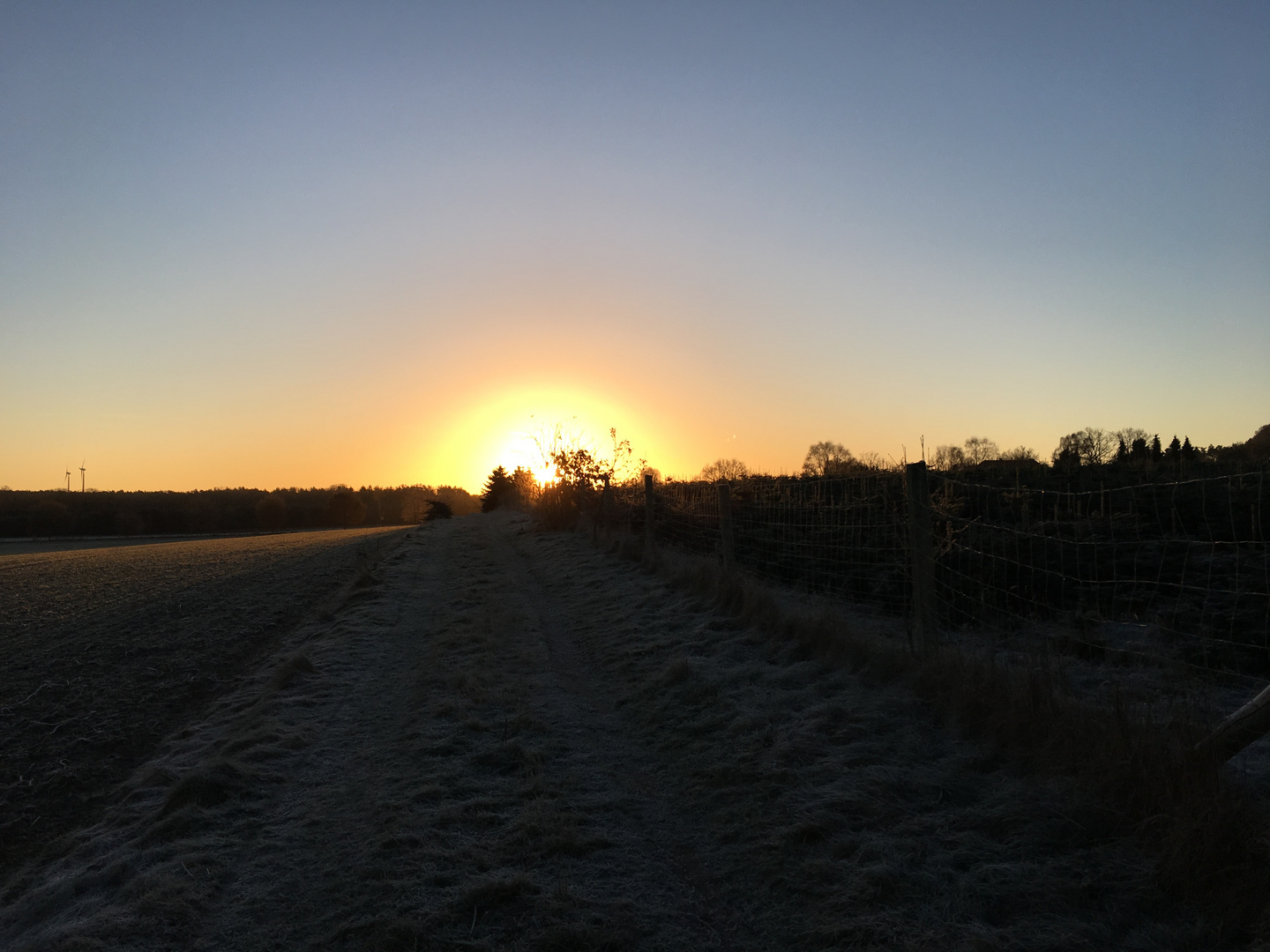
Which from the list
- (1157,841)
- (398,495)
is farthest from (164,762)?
(398,495)

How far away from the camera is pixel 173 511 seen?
255 ft

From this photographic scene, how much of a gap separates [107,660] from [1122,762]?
10.9 meters

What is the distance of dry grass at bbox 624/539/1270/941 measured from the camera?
330 cm

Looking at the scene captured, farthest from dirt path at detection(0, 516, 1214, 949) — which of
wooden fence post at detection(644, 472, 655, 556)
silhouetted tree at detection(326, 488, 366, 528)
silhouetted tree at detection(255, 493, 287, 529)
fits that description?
silhouetted tree at detection(326, 488, 366, 528)

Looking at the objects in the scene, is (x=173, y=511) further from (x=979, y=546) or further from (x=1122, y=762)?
(x=1122, y=762)

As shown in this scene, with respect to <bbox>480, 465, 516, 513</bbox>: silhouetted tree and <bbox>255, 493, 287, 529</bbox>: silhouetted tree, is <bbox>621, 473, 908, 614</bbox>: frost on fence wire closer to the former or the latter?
<bbox>480, 465, 516, 513</bbox>: silhouetted tree

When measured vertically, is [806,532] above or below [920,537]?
below

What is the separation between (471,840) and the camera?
4.54m

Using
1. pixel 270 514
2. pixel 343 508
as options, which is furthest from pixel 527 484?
pixel 343 508

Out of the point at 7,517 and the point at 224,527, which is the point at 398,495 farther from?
the point at 7,517

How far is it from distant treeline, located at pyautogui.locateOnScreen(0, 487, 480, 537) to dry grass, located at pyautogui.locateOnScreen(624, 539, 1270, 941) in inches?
2426

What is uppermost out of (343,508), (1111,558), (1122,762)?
(343,508)

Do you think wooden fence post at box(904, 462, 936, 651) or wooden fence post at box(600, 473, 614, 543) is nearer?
wooden fence post at box(904, 462, 936, 651)

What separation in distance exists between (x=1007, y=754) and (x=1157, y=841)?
44.1 inches
